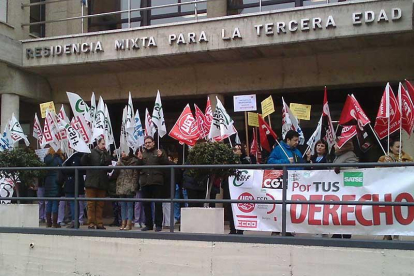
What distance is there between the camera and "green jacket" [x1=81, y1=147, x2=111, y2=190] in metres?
9.58

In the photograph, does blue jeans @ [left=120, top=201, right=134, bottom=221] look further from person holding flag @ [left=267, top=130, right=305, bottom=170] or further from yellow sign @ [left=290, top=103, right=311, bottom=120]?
yellow sign @ [left=290, top=103, right=311, bottom=120]

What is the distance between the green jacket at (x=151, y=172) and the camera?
901 centimetres

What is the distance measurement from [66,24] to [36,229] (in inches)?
348

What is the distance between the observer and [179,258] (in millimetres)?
7777

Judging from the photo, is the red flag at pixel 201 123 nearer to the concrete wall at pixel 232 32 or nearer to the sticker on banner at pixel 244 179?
the concrete wall at pixel 232 32

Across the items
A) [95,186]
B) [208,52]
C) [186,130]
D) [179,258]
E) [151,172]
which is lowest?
[179,258]

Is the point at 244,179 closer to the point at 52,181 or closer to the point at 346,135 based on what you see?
the point at 346,135

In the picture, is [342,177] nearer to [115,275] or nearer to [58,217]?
[115,275]

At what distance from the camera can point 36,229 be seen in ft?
29.3

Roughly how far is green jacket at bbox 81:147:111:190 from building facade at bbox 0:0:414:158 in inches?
160

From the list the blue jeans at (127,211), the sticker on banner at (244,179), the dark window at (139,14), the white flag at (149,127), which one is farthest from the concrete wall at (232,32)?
the sticker on banner at (244,179)

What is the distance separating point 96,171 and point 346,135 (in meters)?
4.42

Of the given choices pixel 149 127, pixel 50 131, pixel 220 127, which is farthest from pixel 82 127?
pixel 220 127

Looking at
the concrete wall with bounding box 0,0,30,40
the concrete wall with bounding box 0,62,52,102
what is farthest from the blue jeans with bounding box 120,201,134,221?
the concrete wall with bounding box 0,0,30,40
